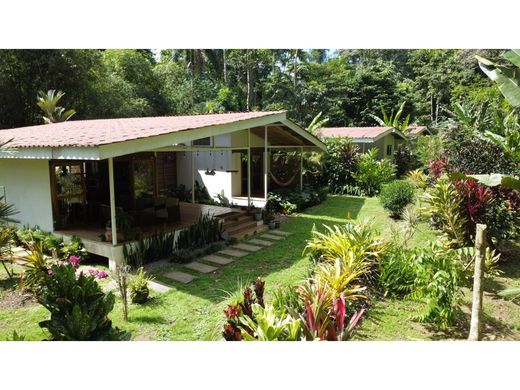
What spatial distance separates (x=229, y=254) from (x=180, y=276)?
6.07ft

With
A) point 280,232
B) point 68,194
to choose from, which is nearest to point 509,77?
point 280,232

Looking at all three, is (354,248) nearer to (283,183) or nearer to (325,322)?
(325,322)

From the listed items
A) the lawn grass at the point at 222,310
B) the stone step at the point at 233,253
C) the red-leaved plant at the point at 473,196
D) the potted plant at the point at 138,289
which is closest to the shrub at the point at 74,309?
the lawn grass at the point at 222,310

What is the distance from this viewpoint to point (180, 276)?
8008 millimetres

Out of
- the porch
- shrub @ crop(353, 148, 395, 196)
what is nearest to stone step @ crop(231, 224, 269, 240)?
the porch

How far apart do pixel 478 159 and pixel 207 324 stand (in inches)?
308

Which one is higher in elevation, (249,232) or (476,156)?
(476,156)

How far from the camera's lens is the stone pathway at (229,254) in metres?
8.09

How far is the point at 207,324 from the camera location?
5777mm

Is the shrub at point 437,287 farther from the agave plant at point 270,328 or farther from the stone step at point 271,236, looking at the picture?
the stone step at point 271,236

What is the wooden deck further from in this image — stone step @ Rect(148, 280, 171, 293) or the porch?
stone step @ Rect(148, 280, 171, 293)

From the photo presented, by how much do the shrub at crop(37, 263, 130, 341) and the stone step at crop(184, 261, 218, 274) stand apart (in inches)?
144

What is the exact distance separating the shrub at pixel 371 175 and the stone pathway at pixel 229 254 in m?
8.28

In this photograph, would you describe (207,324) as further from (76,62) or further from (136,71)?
(136,71)
